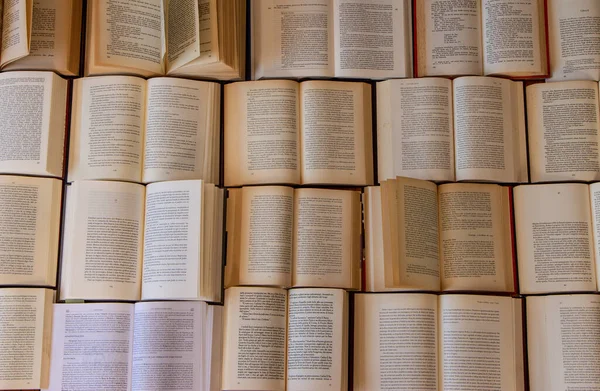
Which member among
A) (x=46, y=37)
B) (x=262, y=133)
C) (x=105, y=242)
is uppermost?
(x=46, y=37)

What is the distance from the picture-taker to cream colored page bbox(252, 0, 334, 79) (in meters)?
1.66

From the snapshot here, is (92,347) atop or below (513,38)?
below

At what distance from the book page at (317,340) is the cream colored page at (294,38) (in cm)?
49

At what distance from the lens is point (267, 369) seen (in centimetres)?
151

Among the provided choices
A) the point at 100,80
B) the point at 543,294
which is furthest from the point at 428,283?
the point at 100,80

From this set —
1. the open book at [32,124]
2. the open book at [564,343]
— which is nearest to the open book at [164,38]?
the open book at [32,124]

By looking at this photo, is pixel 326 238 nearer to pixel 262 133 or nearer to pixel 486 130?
pixel 262 133

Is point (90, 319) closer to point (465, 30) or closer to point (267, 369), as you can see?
point (267, 369)

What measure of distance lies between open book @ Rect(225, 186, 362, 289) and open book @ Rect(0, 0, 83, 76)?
0.47m

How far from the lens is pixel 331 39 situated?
1.68 metres

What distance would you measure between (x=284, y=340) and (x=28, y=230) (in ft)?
1.87

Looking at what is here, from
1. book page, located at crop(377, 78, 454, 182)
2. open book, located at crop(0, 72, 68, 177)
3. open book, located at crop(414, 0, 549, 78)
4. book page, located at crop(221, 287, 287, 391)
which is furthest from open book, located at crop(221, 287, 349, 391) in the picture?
open book, located at crop(414, 0, 549, 78)

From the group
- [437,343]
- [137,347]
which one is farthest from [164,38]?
[437,343]

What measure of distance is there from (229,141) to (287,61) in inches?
8.7
